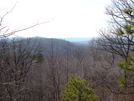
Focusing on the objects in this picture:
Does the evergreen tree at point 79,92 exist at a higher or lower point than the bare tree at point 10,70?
lower

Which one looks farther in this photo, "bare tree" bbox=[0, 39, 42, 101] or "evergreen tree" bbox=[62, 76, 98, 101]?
"evergreen tree" bbox=[62, 76, 98, 101]

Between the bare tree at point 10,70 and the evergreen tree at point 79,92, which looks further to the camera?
the evergreen tree at point 79,92

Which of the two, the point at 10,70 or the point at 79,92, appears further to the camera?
the point at 10,70

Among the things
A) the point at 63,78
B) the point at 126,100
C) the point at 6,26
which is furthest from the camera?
the point at 63,78

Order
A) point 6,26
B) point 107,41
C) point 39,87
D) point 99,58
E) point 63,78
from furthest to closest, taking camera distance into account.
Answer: point 99,58, point 63,78, point 39,87, point 107,41, point 6,26

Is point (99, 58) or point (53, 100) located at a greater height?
point (99, 58)

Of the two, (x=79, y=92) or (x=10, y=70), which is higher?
(x=10, y=70)

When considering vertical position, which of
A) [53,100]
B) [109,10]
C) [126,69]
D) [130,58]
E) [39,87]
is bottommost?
[53,100]

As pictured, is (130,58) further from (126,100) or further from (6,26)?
(126,100)

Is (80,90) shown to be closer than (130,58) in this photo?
No

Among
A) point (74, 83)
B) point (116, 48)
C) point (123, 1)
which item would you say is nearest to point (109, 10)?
point (123, 1)

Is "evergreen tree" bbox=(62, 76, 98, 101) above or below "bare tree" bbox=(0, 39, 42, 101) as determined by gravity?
below

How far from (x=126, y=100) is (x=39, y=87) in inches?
254

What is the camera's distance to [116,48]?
7.49 meters
